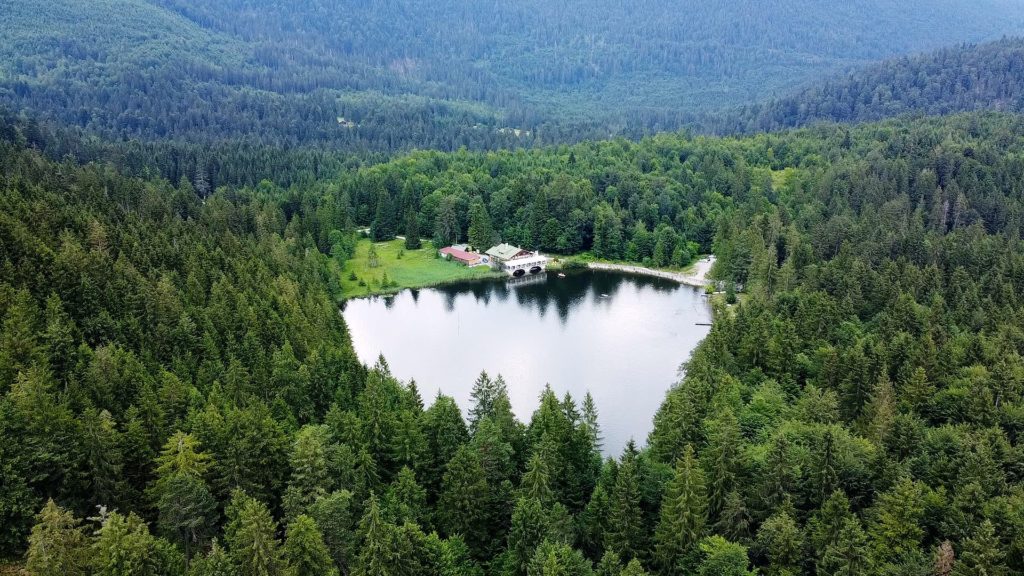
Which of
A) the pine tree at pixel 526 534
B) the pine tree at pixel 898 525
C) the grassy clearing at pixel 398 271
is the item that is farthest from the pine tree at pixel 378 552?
the grassy clearing at pixel 398 271

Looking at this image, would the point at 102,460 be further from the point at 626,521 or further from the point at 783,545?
the point at 783,545

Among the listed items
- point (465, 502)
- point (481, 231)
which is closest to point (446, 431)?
point (465, 502)

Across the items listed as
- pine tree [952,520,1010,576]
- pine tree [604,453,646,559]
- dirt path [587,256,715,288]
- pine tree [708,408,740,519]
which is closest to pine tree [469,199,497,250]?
dirt path [587,256,715,288]

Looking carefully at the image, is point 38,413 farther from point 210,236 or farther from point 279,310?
point 210,236

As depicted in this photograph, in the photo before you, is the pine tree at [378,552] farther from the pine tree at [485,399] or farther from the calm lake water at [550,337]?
the calm lake water at [550,337]

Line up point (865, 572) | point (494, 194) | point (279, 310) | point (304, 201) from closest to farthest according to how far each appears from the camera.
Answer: point (865, 572)
point (279, 310)
point (304, 201)
point (494, 194)

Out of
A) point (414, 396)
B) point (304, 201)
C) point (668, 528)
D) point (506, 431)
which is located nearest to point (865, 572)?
point (668, 528)
